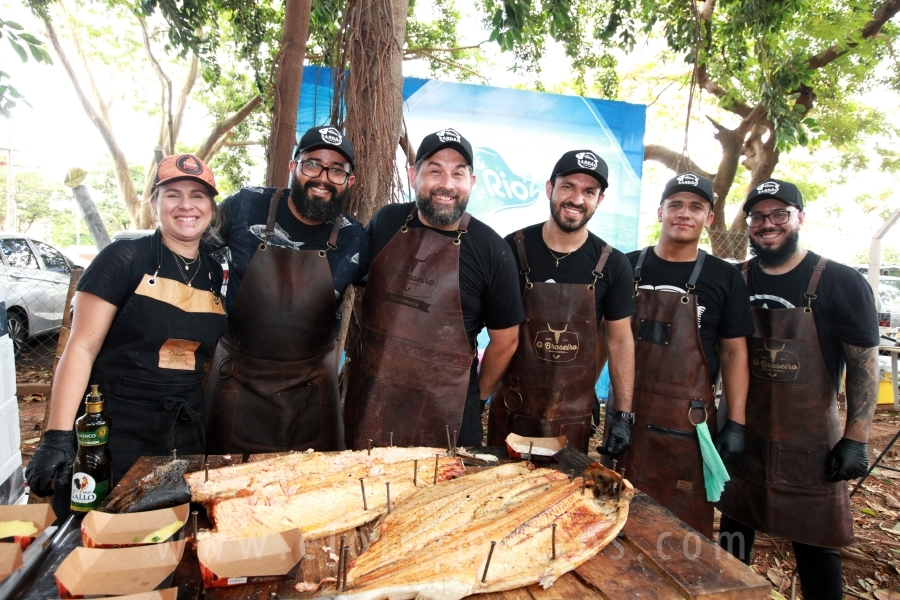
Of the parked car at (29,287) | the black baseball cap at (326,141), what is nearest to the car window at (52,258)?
the parked car at (29,287)

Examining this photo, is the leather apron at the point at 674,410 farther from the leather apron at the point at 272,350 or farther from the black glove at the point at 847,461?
the leather apron at the point at 272,350

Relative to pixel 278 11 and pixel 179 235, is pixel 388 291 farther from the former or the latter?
pixel 278 11

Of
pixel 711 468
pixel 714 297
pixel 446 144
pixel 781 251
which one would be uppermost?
pixel 446 144

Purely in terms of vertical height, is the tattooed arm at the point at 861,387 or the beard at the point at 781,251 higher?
the beard at the point at 781,251

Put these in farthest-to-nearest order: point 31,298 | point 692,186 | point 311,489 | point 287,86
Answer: point 31,298 < point 287,86 < point 692,186 < point 311,489

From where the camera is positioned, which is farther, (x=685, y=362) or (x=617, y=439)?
(x=685, y=362)

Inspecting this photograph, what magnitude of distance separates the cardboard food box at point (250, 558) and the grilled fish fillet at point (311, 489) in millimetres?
146

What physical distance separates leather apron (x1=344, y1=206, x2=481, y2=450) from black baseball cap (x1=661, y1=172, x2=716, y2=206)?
3.82ft

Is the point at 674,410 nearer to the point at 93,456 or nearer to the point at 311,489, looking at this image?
the point at 311,489

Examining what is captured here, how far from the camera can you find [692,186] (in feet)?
9.59

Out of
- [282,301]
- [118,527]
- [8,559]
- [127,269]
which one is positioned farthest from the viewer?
[282,301]

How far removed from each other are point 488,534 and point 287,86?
2.97 meters

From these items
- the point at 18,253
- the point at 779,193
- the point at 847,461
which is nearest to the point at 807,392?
the point at 847,461

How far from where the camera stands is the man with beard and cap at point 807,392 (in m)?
2.80
